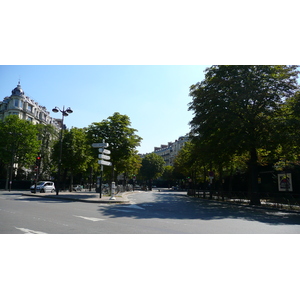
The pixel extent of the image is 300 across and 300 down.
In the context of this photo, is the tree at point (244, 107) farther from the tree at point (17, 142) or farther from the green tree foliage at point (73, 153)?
the tree at point (17, 142)

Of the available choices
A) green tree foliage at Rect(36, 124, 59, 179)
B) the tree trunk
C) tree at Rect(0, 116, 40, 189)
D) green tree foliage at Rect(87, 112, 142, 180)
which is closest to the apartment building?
green tree foliage at Rect(36, 124, 59, 179)

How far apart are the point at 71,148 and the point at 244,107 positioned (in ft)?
106

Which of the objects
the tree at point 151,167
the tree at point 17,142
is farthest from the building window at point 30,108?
the tree at point 151,167

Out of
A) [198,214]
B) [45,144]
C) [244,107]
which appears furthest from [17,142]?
[198,214]

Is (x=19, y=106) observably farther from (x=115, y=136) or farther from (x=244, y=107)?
(x=244, y=107)

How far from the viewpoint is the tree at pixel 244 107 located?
19109 mm

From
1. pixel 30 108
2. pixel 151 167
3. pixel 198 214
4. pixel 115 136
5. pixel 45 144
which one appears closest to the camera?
pixel 198 214

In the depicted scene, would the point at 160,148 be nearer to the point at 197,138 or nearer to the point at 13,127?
the point at 13,127

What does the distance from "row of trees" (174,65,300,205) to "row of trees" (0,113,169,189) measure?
31.6 feet

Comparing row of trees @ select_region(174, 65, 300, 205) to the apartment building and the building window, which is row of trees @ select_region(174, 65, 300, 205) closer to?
the apartment building

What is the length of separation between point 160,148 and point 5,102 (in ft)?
272

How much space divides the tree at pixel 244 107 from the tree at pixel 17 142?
131ft

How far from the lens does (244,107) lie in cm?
2058

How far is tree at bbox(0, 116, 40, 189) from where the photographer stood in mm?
47969
